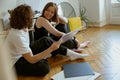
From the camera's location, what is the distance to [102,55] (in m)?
2.64

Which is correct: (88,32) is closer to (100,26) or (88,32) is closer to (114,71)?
(100,26)

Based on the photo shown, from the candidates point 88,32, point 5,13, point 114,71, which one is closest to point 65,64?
point 114,71

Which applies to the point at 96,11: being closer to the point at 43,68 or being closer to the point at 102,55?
the point at 102,55

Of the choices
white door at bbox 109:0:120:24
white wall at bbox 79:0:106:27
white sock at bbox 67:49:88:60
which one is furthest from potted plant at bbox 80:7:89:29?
white sock at bbox 67:49:88:60

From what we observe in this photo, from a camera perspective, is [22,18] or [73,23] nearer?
[22,18]

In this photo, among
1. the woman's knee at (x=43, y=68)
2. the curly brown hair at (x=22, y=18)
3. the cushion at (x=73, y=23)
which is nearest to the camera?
the curly brown hair at (x=22, y=18)

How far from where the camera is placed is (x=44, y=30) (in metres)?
2.49

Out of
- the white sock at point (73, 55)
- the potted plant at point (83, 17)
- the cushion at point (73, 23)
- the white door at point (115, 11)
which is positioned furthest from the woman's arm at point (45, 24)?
the white door at point (115, 11)

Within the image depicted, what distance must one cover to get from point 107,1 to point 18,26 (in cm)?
287

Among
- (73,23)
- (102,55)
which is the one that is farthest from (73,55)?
(73,23)

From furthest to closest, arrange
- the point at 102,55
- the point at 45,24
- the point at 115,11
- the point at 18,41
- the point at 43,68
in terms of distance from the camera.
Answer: the point at 115,11 → the point at 102,55 → the point at 45,24 → the point at 43,68 → the point at 18,41

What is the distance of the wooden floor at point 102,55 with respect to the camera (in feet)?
7.06

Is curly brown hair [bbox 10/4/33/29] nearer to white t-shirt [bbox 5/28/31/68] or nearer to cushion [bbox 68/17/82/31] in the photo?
white t-shirt [bbox 5/28/31/68]

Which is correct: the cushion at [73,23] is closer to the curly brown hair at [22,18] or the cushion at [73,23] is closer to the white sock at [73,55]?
the white sock at [73,55]
